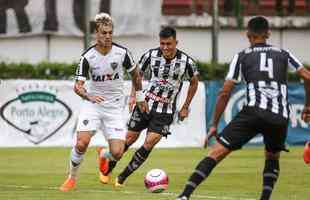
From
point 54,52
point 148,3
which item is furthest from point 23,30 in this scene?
point 148,3

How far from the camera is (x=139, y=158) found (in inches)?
609

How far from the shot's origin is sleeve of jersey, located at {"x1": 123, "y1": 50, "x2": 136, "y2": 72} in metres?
→ 14.8

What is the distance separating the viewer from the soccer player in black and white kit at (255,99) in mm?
11594

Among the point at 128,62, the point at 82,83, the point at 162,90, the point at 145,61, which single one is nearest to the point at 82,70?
the point at 82,83

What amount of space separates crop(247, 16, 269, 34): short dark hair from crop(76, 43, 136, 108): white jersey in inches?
130

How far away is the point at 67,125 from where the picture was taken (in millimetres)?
26656

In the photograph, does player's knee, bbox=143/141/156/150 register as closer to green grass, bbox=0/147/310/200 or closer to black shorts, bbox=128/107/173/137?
black shorts, bbox=128/107/173/137

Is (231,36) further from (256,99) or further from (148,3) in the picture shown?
(256,99)

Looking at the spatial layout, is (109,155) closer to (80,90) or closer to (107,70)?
(107,70)

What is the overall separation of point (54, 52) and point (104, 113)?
69.0ft

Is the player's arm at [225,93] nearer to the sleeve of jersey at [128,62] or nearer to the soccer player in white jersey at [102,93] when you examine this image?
the soccer player in white jersey at [102,93]

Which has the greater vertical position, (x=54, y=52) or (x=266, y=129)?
(x=266, y=129)

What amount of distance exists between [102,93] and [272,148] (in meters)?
3.36

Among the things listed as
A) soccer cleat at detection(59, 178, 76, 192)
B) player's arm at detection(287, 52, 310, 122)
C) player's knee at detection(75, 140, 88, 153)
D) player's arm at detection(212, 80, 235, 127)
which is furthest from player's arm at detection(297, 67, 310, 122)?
soccer cleat at detection(59, 178, 76, 192)
